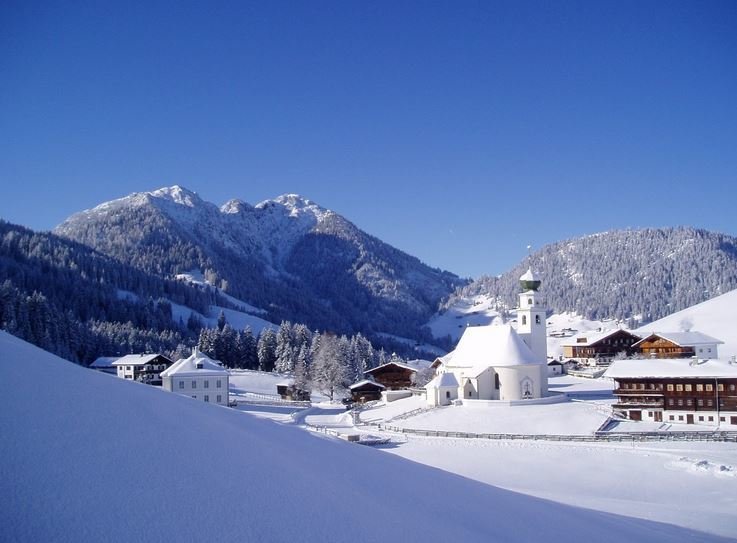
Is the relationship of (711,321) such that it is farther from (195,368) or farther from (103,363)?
(103,363)

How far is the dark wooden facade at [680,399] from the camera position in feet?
146

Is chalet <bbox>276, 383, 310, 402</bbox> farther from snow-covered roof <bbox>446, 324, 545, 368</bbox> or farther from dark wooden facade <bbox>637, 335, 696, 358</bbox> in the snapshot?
dark wooden facade <bbox>637, 335, 696, 358</bbox>

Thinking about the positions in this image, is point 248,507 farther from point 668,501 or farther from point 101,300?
point 101,300

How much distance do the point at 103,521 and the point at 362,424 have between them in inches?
1768

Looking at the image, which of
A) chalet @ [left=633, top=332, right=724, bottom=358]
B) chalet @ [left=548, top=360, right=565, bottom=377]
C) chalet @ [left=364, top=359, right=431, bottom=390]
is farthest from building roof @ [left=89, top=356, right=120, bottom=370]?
chalet @ [left=633, top=332, right=724, bottom=358]

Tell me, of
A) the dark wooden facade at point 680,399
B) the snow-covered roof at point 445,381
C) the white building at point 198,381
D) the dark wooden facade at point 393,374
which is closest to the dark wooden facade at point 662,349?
the dark wooden facade at point 393,374

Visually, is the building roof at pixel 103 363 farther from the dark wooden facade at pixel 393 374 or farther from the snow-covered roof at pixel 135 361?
the dark wooden facade at pixel 393 374

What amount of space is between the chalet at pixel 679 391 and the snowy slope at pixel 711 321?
5329 cm

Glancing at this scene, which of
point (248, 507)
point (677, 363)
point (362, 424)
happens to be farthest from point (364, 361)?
point (248, 507)

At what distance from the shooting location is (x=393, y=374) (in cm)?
7788

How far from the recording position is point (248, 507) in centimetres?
908

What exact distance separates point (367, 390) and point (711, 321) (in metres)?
79.2

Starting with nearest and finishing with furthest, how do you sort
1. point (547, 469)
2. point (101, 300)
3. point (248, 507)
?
1. point (248, 507)
2. point (547, 469)
3. point (101, 300)

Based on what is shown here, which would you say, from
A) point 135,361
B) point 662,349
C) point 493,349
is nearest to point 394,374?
point 493,349
